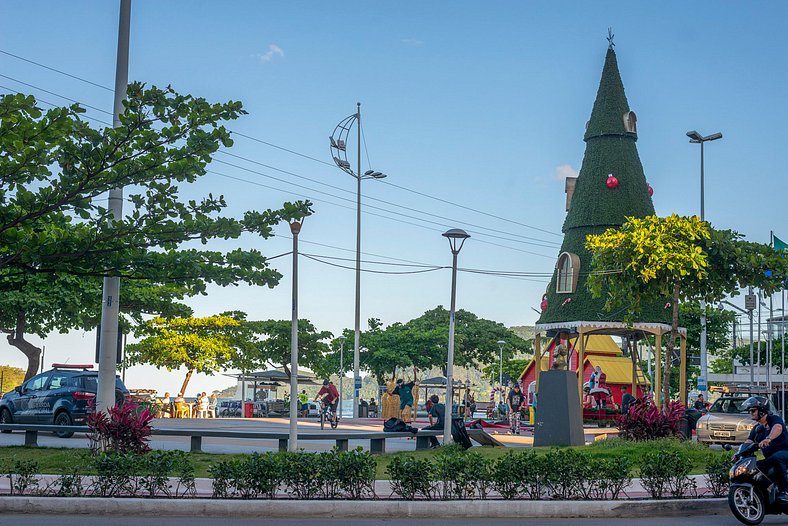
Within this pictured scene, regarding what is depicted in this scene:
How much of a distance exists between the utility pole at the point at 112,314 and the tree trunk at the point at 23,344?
23.8 m

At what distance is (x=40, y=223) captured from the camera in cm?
2047

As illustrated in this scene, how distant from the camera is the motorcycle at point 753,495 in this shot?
1316 cm

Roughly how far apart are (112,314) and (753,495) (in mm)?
A: 11957

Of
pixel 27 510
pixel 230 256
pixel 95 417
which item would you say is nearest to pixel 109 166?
pixel 230 256

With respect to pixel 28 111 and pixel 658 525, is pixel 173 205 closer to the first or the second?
pixel 28 111

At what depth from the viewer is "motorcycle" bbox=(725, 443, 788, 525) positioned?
1316 cm

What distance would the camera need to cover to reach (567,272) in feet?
137

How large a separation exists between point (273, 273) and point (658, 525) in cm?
910

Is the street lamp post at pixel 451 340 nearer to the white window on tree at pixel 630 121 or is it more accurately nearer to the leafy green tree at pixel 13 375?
the white window on tree at pixel 630 121

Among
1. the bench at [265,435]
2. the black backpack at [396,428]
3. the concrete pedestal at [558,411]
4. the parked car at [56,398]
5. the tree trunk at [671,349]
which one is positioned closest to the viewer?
the bench at [265,435]

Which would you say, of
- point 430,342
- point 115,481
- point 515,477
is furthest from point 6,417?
point 430,342

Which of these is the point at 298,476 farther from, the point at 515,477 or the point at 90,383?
the point at 90,383

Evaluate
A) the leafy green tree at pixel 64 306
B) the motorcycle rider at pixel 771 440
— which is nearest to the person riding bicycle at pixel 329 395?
the leafy green tree at pixel 64 306

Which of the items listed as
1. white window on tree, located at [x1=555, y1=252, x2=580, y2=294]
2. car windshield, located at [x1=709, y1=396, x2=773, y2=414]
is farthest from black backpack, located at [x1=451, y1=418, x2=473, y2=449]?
white window on tree, located at [x1=555, y1=252, x2=580, y2=294]
